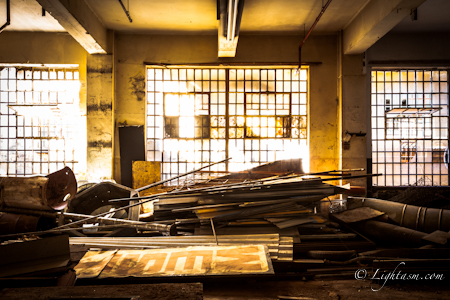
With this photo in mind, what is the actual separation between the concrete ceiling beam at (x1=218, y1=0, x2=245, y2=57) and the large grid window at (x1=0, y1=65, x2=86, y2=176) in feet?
13.4

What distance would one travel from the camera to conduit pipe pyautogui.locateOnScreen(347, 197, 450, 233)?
13.2 feet

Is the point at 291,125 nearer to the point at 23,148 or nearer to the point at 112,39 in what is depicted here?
the point at 112,39

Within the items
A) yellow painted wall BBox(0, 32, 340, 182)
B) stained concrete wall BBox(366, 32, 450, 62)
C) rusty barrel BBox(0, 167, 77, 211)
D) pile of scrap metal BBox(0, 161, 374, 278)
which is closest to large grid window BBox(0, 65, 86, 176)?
yellow painted wall BBox(0, 32, 340, 182)

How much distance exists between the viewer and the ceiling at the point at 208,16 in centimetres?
554

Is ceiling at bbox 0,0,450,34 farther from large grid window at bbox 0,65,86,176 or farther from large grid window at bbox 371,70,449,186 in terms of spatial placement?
large grid window at bbox 371,70,449,186

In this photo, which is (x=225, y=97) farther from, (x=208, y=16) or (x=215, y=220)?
(x=215, y=220)

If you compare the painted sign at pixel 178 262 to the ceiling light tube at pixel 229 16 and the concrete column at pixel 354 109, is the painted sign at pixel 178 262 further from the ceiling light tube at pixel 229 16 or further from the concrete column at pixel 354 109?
the concrete column at pixel 354 109

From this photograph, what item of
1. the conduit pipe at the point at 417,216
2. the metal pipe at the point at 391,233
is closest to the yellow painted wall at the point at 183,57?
the conduit pipe at the point at 417,216

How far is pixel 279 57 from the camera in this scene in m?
6.84

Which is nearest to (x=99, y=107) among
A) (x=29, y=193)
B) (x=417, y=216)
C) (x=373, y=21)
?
(x=29, y=193)

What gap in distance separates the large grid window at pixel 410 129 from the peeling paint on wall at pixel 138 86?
630cm

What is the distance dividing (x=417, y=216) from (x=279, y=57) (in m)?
4.66

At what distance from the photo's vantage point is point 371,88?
7.28 meters

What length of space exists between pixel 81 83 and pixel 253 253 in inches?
247
